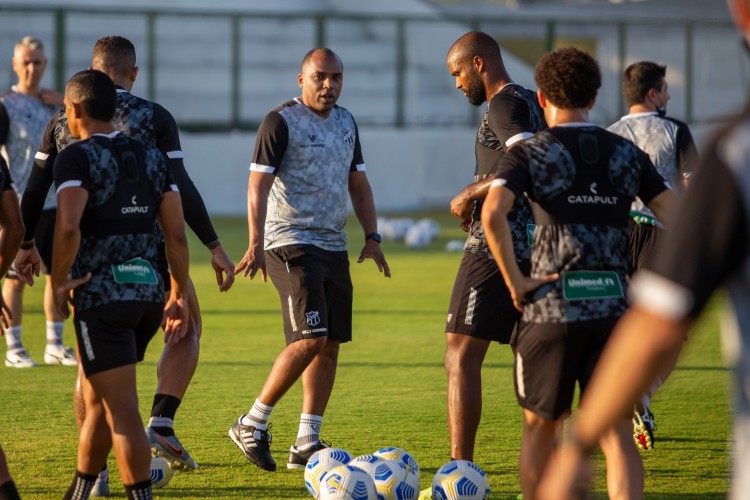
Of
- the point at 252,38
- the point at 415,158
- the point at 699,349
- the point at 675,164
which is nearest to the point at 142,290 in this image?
the point at 675,164

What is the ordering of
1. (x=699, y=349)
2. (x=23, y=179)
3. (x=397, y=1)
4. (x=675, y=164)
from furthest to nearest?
(x=397, y=1) → (x=699, y=349) → (x=23, y=179) → (x=675, y=164)

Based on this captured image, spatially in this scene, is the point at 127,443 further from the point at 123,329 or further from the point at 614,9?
the point at 614,9

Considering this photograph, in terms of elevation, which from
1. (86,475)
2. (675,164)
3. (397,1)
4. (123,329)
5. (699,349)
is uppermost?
(397,1)

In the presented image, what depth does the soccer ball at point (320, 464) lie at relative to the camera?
18.7 feet

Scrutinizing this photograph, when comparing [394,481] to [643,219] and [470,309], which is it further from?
[643,219]

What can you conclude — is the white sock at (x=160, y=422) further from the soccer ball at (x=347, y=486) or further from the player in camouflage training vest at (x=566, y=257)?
the player in camouflage training vest at (x=566, y=257)

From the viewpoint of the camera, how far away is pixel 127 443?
16.0ft

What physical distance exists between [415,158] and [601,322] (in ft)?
71.8

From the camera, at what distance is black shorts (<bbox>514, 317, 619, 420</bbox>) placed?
459 cm

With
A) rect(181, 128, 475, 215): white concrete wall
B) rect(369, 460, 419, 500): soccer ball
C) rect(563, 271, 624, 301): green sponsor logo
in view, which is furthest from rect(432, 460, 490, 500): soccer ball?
rect(181, 128, 475, 215): white concrete wall

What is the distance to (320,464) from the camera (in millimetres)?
5738

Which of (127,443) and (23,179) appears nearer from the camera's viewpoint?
(127,443)

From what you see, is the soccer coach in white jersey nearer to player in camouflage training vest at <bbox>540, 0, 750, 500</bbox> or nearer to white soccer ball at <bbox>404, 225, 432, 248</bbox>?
player in camouflage training vest at <bbox>540, 0, 750, 500</bbox>

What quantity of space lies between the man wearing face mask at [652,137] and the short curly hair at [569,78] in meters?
2.67
